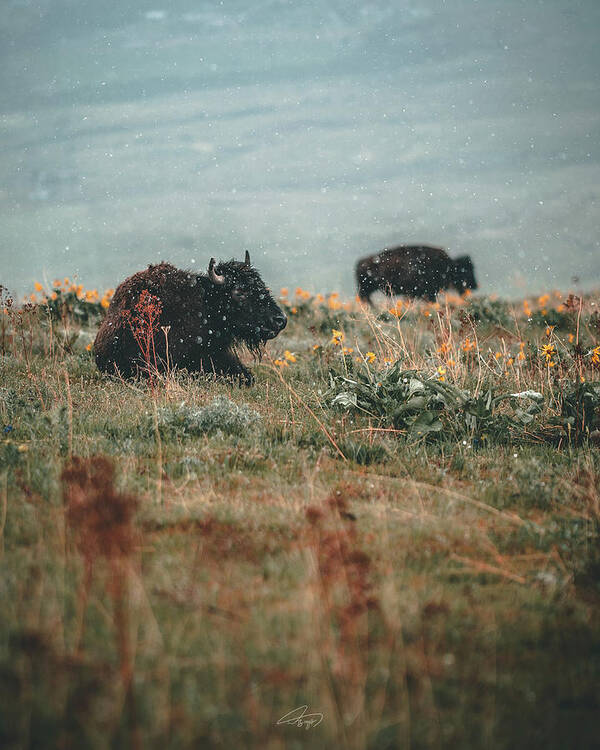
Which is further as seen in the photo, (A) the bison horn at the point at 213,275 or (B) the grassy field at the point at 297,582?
(A) the bison horn at the point at 213,275

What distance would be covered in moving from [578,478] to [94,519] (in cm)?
375

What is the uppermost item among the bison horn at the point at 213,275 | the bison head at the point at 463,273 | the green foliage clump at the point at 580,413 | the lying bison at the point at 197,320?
the bison head at the point at 463,273

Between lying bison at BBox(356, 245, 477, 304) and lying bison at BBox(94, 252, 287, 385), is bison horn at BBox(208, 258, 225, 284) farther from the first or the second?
lying bison at BBox(356, 245, 477, 304)

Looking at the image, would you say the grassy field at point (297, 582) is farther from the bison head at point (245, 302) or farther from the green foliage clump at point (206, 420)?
the bison head at point (245, 302)

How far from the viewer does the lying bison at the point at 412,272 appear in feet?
66.3

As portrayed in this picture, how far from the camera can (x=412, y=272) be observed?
20.2 metres
